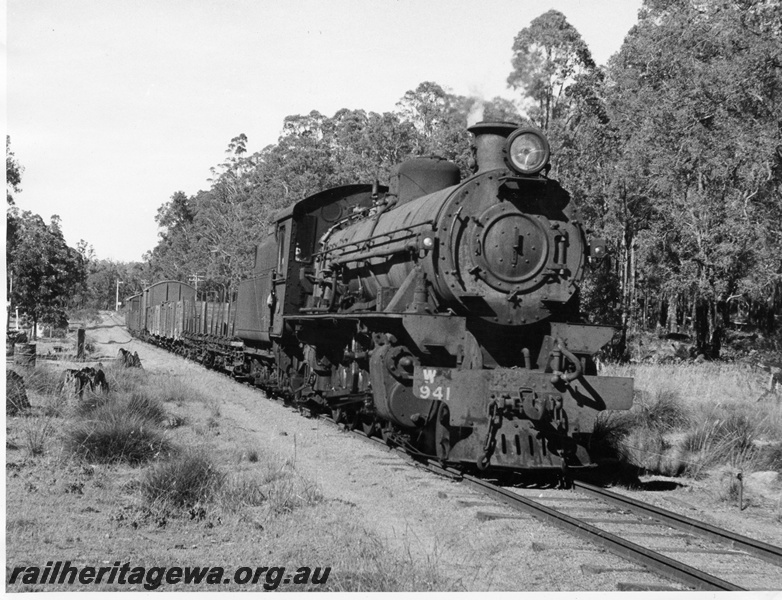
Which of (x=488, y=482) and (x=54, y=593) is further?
(x=488, y=482)

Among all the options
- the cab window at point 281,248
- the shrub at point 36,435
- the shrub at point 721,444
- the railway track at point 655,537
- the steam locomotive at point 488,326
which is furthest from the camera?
the cab window at point 281,248

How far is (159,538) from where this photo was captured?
675 centimetres

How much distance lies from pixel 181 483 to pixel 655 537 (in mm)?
4532

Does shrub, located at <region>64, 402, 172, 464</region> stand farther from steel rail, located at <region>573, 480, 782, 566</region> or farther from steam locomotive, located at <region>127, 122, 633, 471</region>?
steel rail, located at <region>573, 480, 782, 566</region>

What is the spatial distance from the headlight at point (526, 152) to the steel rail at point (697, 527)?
148 inches

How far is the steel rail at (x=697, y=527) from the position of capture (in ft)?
21.3

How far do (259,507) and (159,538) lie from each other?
1.15 m

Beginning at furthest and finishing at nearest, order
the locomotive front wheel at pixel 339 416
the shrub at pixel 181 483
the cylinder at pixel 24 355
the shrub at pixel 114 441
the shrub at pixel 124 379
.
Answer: the cylinder at pixel 24 355 < the shrub at pixel 124 379 < the locomotive front wheel at pixel 339 416 < the shrub at pixel 114 441 < the shrub at pixel 181 483

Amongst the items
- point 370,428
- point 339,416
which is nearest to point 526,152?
point 370,428

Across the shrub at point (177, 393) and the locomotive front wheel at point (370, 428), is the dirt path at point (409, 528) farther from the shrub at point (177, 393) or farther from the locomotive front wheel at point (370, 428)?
the shrub at point (177, 393)

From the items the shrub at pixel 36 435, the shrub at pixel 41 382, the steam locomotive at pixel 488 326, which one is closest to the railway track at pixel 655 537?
the steam locomotive at pixel 488 326

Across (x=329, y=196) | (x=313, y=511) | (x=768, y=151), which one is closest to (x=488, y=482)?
(x=313, y=511)

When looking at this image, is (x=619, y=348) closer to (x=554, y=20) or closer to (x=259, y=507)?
(x=554, y=20)

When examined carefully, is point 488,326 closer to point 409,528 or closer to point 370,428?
point 409,528
